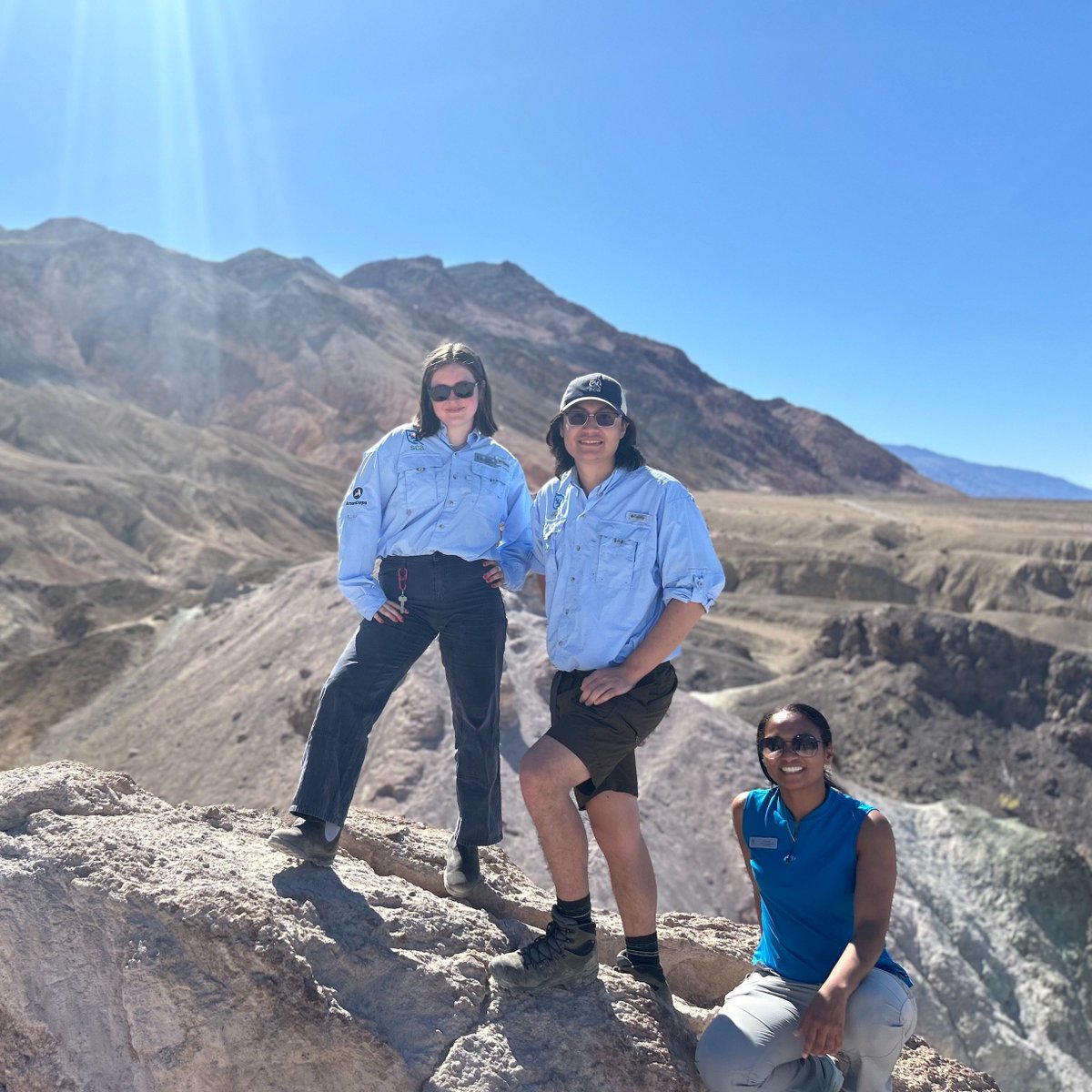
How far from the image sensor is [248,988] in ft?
8.14

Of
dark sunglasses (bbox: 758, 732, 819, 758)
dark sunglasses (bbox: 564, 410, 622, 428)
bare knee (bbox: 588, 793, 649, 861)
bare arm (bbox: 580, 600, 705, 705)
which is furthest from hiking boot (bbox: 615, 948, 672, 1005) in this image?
dark sunglasses (bbox: 564, 410, 622, 428)

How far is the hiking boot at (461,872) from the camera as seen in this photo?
3275mm

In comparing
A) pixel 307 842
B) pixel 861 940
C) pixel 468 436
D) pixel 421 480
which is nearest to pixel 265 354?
pixel 468 436

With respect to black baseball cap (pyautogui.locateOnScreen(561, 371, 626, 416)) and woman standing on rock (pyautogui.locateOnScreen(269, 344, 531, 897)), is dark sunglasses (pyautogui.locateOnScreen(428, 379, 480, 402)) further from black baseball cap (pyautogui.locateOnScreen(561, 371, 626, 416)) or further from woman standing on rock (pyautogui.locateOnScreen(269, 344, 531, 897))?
black baseball cap (pyautogui.locateOnScreen(561, 371, 626, 416))

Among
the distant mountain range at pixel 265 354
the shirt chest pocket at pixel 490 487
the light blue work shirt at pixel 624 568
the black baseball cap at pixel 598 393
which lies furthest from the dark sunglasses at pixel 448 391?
the distant mountain range at pixel 265 354

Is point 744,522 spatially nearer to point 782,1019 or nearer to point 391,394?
point 391,394

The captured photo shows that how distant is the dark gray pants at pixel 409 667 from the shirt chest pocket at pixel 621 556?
1.47 feet

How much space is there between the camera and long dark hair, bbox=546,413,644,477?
289cm

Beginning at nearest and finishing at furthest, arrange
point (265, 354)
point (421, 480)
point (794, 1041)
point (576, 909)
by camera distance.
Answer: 1. point (794, 1041)
2. point (576, 909)
3. point (421, 480)
4. point (265, 354)

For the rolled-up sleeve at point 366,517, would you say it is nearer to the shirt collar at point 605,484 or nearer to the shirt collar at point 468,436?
the shirt collar at point 468,436

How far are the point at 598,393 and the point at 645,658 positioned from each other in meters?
0.82

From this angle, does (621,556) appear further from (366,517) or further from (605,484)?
(366,517)

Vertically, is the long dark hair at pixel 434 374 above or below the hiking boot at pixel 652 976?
above

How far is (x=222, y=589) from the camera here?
14.4m
